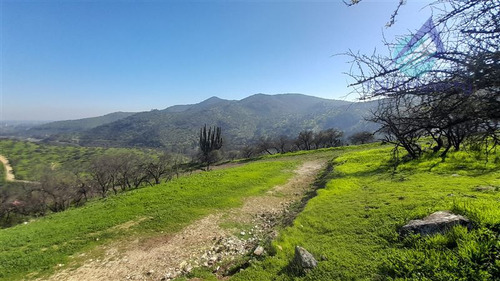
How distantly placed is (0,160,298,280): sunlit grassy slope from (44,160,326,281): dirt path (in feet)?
3.16

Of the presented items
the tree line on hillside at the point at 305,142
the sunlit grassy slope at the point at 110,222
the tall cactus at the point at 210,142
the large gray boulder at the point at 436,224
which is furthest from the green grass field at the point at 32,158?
the large gray boulder at the point at 436,224

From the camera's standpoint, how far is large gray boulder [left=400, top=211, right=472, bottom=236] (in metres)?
5.44

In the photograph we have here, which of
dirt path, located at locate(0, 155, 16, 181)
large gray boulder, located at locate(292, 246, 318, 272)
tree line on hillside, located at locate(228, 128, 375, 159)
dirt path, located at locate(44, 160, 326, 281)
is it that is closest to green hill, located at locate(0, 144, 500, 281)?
large gray boulder, located at locate(292, 246, 318, 272)

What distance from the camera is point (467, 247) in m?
4.35

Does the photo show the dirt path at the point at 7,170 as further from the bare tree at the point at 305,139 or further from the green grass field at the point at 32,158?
the bare tree at the point at 305,139

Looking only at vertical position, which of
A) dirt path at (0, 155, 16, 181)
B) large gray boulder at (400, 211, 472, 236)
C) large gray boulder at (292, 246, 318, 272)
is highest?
large gray boulder at (400, 211, 472, 236)

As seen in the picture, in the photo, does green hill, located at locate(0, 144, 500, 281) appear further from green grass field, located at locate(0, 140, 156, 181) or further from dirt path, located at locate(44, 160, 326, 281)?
green grass field, located at locate(0, 140, 156, 181)

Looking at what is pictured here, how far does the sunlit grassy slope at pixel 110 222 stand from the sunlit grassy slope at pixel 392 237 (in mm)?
6825

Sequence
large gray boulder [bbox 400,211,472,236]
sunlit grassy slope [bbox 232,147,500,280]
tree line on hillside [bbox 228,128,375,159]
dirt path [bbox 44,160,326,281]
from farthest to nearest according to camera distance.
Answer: tree line on hillside [bbox 228,128,375,159] < dirt path [bbox 44,160,326,281] < large gray boulder [bbox 400,211,472,236] < sunlit grassy slope [bbox 232,147,500,280]

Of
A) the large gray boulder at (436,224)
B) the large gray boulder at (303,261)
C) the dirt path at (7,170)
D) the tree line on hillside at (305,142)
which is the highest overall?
the large gray boulder at (436,224)

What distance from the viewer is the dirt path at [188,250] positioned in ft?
26.9

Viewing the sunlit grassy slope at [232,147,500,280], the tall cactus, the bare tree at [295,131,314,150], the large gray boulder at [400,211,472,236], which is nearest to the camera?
the sunlit grassy slope at [232,147,500,280]

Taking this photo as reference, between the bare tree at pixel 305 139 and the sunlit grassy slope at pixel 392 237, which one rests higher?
the sunlit grassy slope at pixel 392 237

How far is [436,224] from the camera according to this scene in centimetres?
563
